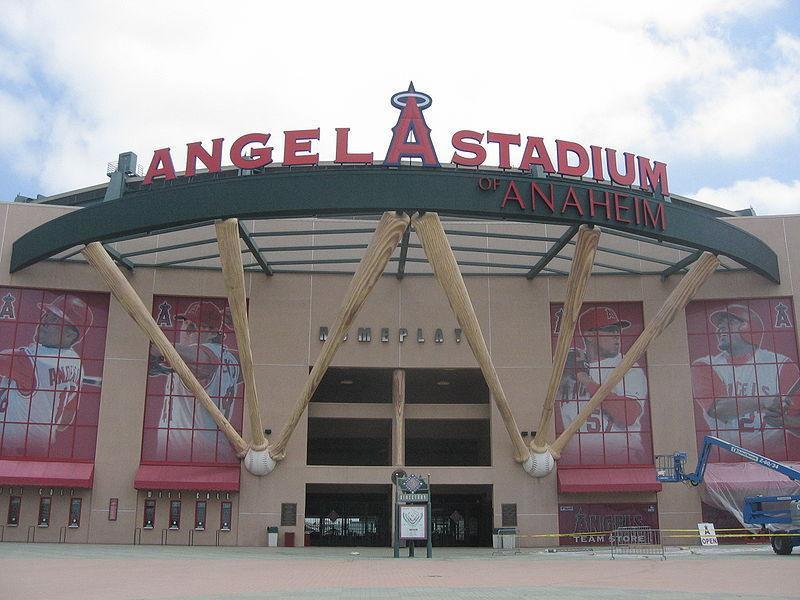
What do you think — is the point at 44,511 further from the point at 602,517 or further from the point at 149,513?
the point at 602,517

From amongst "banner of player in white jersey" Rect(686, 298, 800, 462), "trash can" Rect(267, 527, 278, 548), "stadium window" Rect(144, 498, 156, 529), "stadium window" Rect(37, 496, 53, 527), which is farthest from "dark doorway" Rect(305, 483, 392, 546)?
"banner of player in white jersey" Rect(686, 298, 800, 462)

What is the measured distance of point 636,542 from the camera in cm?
3806

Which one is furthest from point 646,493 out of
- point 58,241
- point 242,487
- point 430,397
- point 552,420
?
point 58,241

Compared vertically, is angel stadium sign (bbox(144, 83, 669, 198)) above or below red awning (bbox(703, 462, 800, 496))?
above

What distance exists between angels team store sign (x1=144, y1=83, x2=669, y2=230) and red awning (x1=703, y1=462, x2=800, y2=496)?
569 inches

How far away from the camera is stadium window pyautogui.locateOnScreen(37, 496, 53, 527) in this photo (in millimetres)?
40656

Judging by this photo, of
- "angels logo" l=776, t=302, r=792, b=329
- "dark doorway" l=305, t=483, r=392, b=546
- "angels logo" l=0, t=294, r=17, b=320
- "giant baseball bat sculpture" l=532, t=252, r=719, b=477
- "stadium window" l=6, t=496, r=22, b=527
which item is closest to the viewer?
"giant baseball bat sculpture" l=532, t=252, r=719, b=477

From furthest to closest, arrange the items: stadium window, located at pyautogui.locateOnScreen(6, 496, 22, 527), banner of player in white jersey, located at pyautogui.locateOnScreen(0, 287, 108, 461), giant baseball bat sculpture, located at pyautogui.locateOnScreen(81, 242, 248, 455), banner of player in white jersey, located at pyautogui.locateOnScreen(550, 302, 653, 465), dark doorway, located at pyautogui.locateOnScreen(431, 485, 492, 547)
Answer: dark doorway, located at pyautogui.locateOnScreen(431, 485, 492, 547), banner of player in white jersey, located at pyautogui.locateOnScreen(550, 302, 653, 465), banner of player in white jersey, located at pyautogui.locateOnScreen(0, 287, 108, 461), stadium window, located at pyautogui.locateOnScreen(6, 496, 22, 527), giant baseball bat sculpture, located at pyautogui.locateOnScreen(81, 242, 248, 455)

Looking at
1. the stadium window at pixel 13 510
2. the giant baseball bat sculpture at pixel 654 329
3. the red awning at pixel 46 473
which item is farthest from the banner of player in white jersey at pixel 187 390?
the giant baseball bat sculpture at pixel 654 329

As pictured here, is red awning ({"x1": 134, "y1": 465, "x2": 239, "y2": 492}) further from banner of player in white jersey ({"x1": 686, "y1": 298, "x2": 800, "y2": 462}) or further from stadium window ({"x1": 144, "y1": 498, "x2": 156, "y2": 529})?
banner of player in white jersey ({"x1": 686, "y1": 298, "x2": 800, "y2": 462})

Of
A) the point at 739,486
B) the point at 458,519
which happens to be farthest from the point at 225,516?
the point at 739,486

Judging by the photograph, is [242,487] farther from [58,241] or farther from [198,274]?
[58,241]

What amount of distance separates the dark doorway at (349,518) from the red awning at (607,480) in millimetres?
12378

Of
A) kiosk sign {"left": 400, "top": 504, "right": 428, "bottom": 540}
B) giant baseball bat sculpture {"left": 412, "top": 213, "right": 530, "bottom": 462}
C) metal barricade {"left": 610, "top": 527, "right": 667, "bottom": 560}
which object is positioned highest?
giant baseball bat sculpture {"left": 412, "top": 213, "right": 530, "bottom": 462}
